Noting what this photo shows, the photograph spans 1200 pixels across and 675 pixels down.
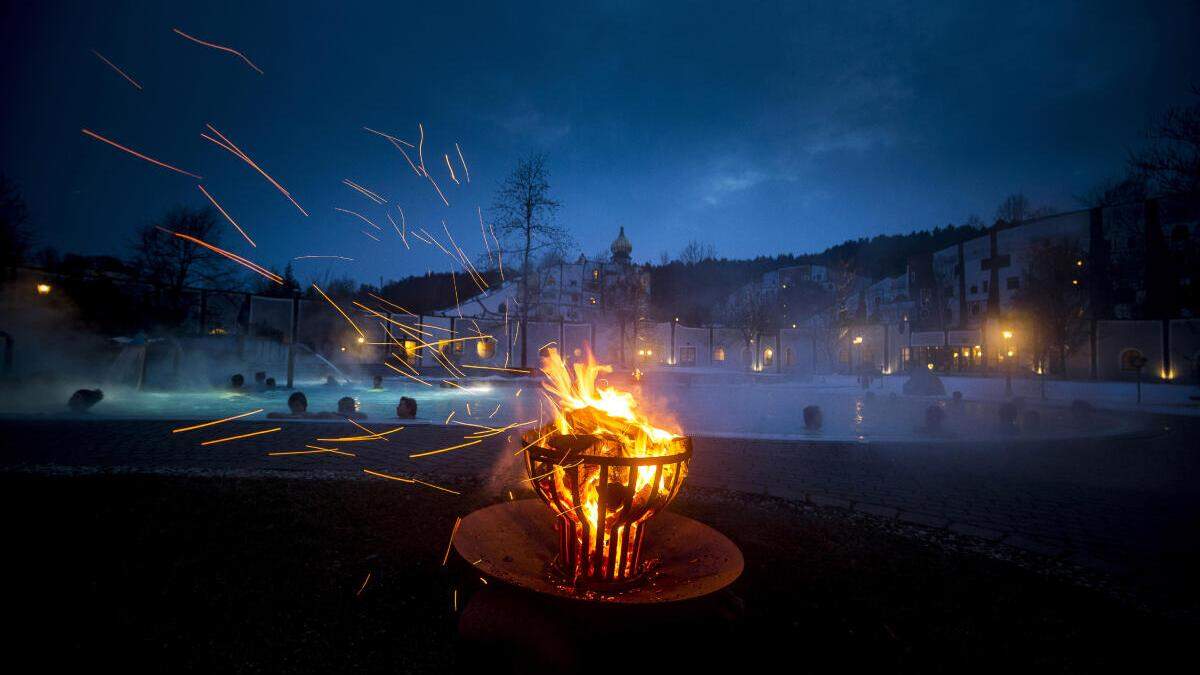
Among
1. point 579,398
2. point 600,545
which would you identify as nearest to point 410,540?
point 579,398

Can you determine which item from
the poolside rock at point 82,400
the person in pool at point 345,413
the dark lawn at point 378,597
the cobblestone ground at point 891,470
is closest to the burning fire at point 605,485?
the dark lawn at point 378,597

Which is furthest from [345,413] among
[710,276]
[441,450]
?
[710,276]

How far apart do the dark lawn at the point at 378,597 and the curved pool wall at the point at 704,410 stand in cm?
627

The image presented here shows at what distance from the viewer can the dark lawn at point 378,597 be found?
2588mm

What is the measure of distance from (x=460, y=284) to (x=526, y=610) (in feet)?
243

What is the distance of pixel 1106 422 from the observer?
12938 mm

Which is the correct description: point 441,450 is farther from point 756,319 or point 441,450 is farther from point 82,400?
point 756,319

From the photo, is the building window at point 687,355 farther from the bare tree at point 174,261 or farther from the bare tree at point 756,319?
the bare tree at point 174,261

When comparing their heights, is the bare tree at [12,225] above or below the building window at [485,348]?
above

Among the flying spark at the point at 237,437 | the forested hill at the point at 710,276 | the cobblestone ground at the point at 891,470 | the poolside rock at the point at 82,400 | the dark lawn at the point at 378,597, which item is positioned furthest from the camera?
the forested hill at the point at 710,276

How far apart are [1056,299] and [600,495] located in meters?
35.4

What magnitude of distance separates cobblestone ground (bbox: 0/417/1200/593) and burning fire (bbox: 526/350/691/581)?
2.98 m

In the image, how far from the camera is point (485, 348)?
123ft

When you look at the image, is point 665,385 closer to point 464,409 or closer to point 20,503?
point 464,409
